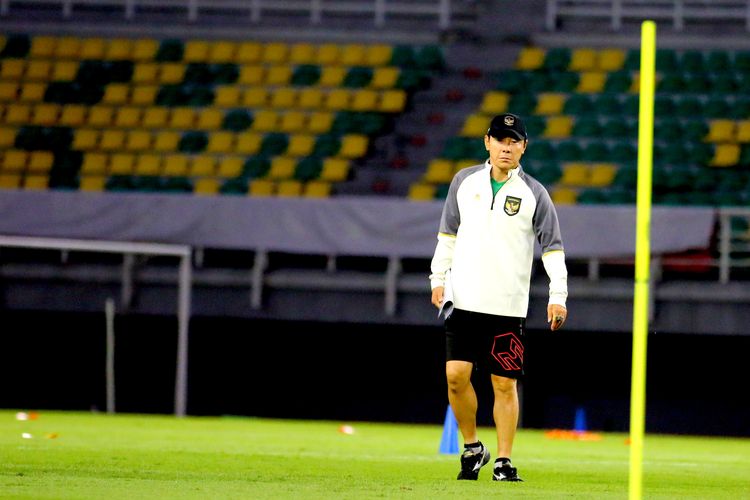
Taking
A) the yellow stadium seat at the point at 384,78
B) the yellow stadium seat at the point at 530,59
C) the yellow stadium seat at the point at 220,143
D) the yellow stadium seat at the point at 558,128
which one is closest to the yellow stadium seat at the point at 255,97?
the yellow stadium seat at the point at 220,143

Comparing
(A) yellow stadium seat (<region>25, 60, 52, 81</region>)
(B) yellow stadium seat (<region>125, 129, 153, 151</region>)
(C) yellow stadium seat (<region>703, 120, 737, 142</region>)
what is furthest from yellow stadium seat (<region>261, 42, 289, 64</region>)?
(C) yellow stadium seat (<region>703, 120, 737, 142</region>)

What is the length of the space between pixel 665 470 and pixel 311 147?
1315cm

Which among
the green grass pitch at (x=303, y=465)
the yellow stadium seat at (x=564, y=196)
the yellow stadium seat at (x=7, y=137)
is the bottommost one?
the green grass pitch at (x=303, y=465)

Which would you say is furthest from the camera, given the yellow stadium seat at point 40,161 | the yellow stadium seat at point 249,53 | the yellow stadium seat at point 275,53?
the yellow stadium seat at point 249,53

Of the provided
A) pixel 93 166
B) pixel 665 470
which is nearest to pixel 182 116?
pixel 93 166

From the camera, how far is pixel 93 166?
874 inches

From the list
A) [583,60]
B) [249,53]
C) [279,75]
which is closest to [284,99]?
[279,75]

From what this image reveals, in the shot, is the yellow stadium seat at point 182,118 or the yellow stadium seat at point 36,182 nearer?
the yellow stadium seat at point 36,182

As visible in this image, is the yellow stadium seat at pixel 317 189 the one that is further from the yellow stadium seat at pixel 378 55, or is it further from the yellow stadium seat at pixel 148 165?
the yellow stadium seat at pixel 378 55

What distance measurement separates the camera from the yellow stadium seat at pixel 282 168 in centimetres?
2152

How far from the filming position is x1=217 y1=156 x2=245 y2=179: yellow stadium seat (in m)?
21.8

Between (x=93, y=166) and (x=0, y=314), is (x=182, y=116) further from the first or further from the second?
(x=0, y=314)

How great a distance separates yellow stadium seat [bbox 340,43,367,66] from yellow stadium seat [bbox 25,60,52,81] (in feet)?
15.1

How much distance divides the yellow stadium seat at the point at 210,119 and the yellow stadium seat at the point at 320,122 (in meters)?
1.35
